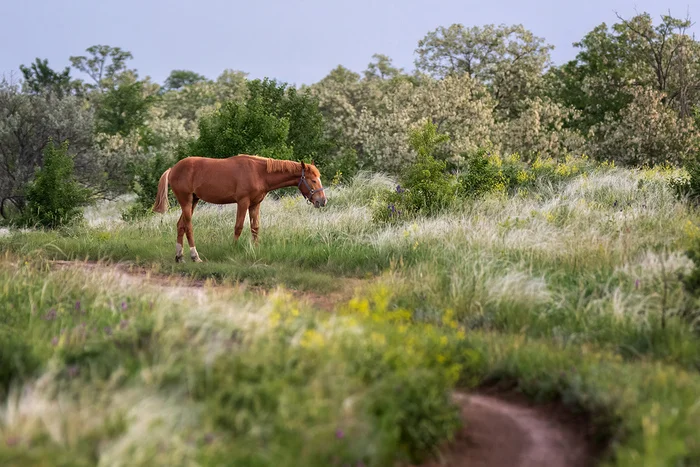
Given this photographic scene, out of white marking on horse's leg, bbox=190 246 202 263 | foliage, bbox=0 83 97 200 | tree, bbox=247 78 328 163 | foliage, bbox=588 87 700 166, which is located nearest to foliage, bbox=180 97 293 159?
tree, bbox=247 78 328 163

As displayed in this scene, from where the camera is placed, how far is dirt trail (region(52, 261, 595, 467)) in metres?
4.98

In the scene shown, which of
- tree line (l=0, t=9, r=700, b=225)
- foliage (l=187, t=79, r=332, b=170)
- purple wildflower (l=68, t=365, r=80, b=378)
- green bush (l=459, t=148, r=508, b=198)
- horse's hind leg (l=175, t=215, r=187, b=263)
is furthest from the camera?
tree line (l=0, t=9, r=700, b=225)

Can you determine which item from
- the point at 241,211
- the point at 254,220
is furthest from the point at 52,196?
the point at 241,211

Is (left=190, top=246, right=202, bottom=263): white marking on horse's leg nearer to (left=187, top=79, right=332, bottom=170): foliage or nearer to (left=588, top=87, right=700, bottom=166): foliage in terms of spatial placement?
(left=187, top=79, right=332, bottom=170): foliage

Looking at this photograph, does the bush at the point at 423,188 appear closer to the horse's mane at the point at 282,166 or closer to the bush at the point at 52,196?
the horse's mane at the point at 282,166

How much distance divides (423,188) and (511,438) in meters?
9.83

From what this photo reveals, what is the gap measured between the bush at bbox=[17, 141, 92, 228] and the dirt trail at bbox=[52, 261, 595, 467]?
1616 centimetres

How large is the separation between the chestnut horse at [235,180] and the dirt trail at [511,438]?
7170mm

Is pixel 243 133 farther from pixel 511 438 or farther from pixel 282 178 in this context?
pixel 511 438

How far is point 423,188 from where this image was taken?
14.8 metres

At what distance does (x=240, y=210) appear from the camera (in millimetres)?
12836

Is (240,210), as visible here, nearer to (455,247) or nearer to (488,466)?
(455,247)

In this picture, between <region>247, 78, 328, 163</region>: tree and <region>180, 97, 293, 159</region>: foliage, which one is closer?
<region>180, 97, 293, 159</region>: foliage

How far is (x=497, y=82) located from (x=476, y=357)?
3128 cm
